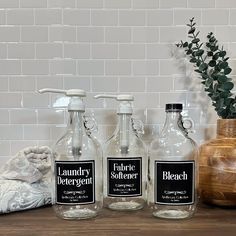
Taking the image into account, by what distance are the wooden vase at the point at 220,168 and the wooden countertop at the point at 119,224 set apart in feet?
0.14

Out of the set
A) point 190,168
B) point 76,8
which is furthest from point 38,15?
point 190,168

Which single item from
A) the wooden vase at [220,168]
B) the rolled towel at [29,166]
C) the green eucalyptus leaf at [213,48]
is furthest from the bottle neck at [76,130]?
the green eucalyptus leaf at [213,48]

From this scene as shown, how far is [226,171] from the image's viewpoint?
92 centimetres

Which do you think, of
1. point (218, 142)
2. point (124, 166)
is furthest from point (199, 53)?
point (124, 166)

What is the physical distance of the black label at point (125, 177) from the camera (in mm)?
932

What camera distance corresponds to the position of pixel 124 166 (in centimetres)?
93

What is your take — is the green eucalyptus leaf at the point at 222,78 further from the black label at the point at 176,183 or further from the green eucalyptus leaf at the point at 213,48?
the black label at the point at 176,183

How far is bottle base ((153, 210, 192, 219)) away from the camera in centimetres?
86

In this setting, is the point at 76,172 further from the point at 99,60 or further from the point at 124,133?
the point at 99,60

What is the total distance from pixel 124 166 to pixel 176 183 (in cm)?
14

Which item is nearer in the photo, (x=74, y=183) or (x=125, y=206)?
(x=74, y=183)

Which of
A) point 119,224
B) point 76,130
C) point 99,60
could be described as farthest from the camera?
point 99,60

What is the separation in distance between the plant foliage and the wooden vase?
43 millimetres

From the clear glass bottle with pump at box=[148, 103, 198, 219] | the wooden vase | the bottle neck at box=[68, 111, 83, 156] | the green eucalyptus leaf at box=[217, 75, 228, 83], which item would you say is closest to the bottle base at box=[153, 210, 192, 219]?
the clear glass bottle with pump at box=[148, 103, 198, 219]
